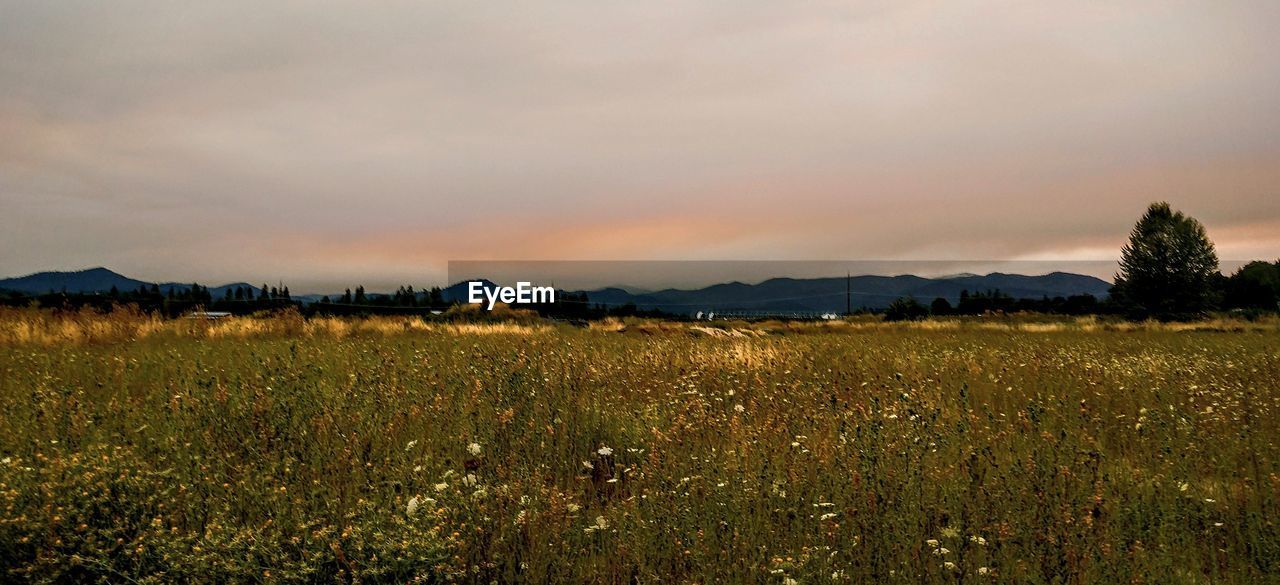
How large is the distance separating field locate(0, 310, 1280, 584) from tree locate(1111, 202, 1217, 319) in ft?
225

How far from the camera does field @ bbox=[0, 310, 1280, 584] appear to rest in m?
3.93

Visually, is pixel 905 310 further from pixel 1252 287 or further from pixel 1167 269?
pixel 1252 287

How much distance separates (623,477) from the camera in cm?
567

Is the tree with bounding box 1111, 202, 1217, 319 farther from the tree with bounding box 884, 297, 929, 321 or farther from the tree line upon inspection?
the tree with bounding box 884, 297, 929, 321

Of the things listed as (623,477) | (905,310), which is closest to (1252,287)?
(905,310)

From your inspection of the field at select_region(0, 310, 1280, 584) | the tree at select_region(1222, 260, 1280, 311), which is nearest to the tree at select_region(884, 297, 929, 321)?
the field at select_region(0, 310, 1280, 584)

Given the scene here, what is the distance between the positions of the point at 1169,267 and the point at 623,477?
3058 inches

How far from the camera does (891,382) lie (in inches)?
361

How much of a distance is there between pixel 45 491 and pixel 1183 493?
24.9 feet

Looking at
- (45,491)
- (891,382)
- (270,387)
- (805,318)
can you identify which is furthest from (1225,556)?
(805,318)

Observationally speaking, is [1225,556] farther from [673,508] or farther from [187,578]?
[187,578]

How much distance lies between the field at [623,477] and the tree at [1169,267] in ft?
225

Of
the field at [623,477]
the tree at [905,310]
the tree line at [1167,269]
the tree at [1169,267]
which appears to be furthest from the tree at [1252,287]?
the field at [623,477]

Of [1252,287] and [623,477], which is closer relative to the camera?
[623,477]
